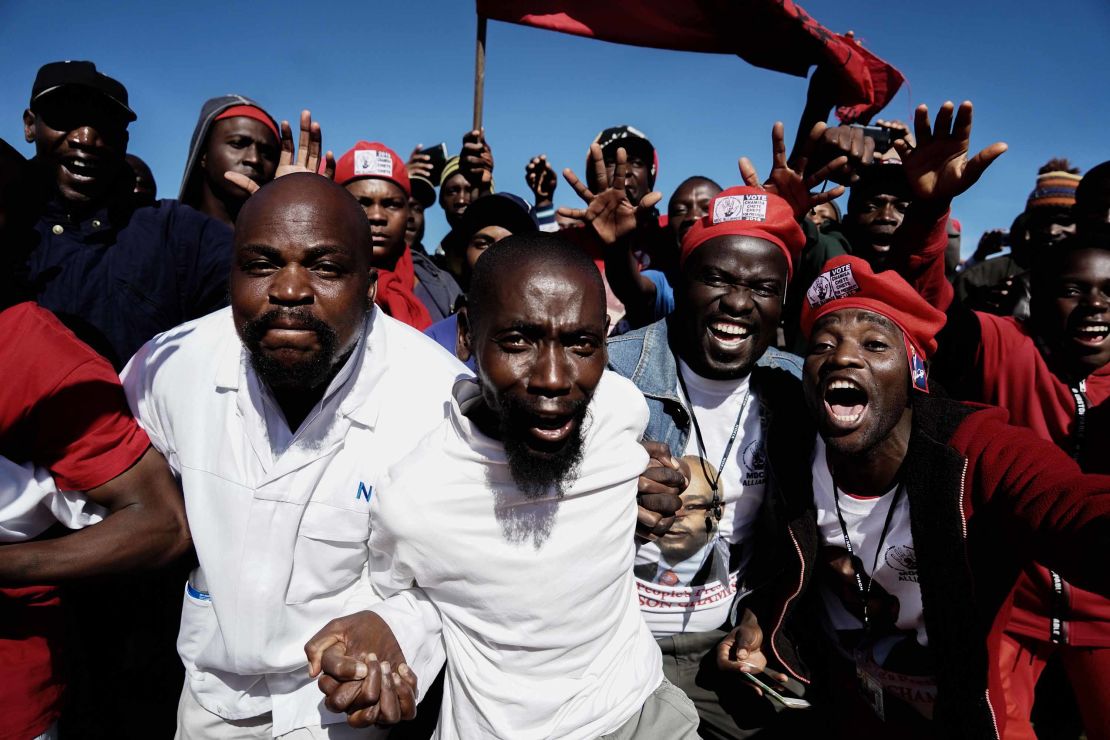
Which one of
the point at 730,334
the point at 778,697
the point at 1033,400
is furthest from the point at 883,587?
the point at 1033,400

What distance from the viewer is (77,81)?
2.77 metres

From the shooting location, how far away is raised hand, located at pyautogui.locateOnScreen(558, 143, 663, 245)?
315 centimetres

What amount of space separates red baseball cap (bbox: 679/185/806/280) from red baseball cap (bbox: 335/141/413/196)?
1.90m

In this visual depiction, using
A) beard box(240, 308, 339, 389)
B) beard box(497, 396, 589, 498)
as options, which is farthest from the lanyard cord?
beard box(240, 308, 339, 389)

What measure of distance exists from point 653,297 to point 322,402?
2306 millimetres

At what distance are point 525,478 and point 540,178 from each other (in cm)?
424

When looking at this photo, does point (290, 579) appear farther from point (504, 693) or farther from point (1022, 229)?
point (1022, 229)

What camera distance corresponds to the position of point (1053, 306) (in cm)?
289

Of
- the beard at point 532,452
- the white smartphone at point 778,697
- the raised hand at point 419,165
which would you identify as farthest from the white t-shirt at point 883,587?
the raised hand at point 419,165

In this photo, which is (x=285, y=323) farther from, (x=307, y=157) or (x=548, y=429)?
(x=307, y=157)

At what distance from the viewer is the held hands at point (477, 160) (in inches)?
191

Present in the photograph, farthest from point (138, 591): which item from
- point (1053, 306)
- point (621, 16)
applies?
point (621, 16)

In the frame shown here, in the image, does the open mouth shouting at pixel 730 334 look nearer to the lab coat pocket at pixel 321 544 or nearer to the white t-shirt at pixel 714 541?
the white t-shirt at pixel 714 541

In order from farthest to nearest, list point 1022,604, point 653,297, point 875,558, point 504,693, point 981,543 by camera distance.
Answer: point 653,297
point 1022,604
point 875,558
point 981,543
point 504,693
